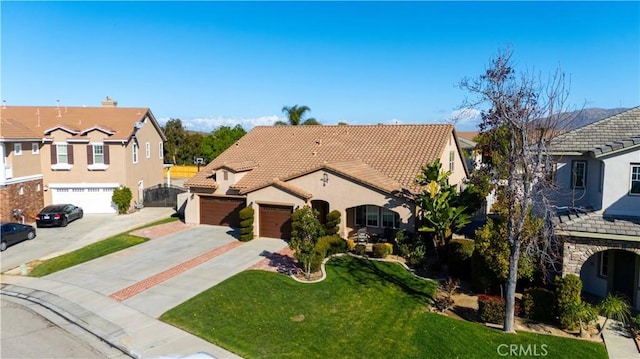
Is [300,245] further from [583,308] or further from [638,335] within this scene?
[638,335]

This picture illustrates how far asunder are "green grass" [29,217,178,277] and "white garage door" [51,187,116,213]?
7832mm

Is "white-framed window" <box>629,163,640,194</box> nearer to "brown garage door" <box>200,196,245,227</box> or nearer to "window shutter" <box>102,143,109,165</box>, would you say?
"brown garage door" <box>200,196,245,227</box>

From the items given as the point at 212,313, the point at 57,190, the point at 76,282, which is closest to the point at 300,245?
the point at 212,313

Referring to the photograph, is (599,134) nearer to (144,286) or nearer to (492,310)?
(492,310)

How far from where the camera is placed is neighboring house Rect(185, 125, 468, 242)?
23.8m

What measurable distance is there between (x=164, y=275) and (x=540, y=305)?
49.6 feet

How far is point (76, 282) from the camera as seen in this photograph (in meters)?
18.9

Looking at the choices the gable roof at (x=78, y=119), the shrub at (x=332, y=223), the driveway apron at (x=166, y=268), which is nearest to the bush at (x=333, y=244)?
the shrub at (x=332, y=223)

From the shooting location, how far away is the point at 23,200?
98.9ft

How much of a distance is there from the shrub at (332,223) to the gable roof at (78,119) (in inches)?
728

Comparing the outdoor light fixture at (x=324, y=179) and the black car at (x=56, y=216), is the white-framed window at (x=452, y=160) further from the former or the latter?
the black car at (x=56, y=216)

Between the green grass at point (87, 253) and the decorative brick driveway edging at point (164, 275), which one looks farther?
the green grass at point (87, 253)

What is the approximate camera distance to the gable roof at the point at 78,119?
3297 centimetres

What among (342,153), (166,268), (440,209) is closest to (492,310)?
(440,209)
